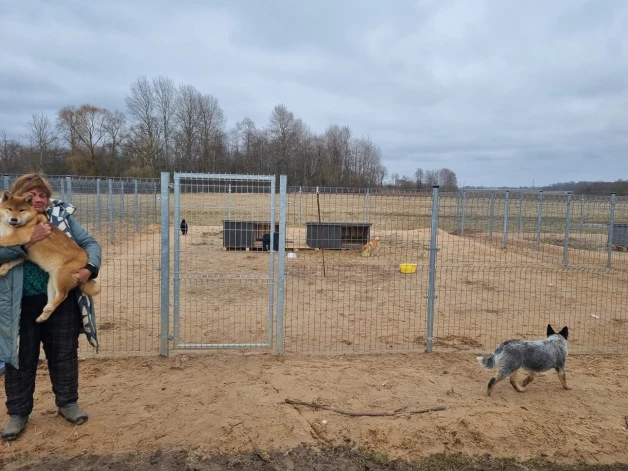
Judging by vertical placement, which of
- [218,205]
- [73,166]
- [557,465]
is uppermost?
[73,166]

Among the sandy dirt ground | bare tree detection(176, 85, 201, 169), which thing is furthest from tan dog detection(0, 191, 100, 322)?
bare tree detection(176, 85, 201, 169)

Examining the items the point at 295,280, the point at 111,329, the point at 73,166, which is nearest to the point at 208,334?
the point at 111,329

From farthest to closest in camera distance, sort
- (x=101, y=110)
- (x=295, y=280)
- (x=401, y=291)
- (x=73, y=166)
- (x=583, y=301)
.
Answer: (x=101, y=110) → (x=73, y=166) → (x=295, y=280) → (x=401, y=291) → (x=583, y=301)

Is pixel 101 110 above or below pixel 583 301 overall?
above

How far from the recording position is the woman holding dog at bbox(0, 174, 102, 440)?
3.20 m

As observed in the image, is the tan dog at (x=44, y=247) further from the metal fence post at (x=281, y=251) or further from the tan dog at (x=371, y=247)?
the tan dog at (x=371, y=247)

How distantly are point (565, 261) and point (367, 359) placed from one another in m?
9.67

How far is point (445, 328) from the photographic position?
673 cm

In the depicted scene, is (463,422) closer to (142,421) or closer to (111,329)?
(142,421)

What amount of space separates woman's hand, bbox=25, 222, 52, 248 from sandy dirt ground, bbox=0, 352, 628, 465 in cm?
154

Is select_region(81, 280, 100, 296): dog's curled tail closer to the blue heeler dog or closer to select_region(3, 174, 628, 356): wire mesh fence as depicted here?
select_region(3, 174, 628, 356): wire mesh fence

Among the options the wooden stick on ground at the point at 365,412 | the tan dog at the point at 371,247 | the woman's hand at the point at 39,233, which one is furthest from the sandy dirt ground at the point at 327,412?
the tan dog at the point at 371,247

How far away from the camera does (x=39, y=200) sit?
3342 mm

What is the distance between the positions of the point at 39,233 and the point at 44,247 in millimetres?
110
